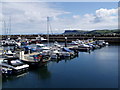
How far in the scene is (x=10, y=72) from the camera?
15.0 metres

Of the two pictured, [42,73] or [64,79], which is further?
[42,73]

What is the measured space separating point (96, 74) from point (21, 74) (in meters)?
6.78

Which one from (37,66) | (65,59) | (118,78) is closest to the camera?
(118,78)

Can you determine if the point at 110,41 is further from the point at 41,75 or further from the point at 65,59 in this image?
the point at 41,75

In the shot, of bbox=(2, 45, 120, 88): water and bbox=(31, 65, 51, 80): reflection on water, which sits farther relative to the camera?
bbox=(31, 65, 51, 80): reflection on water

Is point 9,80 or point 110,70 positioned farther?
point 110,70

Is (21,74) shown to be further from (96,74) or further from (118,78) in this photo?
(118,78)

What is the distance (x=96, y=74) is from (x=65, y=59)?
828 cm

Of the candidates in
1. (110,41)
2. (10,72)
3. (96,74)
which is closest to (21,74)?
(10,72)

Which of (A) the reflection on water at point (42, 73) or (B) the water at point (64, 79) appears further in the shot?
(A) the reflection on water at point (42, 73)

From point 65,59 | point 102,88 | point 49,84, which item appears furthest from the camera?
point 65,59

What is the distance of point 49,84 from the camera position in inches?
524

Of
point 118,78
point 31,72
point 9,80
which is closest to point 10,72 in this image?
point 9,80

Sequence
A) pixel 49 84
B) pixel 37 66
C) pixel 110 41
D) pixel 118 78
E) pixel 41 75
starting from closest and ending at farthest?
1. pixel 49 84
2. pixel 118 78
3. pixel 41 75
4. pixel 37 66
5. pixel 110 41
